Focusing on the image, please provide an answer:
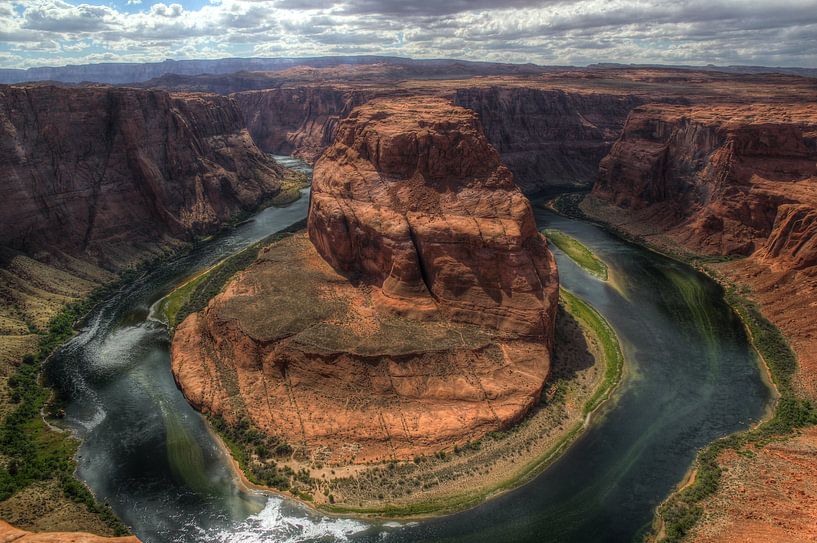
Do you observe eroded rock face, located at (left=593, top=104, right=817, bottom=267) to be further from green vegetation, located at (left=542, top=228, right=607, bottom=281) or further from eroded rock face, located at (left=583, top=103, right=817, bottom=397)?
green vegetation, located at (left=542, top=228, right=607, bottom=281)

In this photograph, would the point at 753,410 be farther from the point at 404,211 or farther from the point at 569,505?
the point at 404,211

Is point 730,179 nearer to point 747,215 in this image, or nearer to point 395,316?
point 747,215

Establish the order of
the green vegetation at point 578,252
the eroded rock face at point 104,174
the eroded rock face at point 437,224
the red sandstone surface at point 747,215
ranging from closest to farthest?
the red sandstone surface at point 747,215
the eroded rock face at point 437,224
the eroded rock face at point 104,174
the green vegetation at point 578,252

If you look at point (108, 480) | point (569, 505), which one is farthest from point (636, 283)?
point (108, 480)

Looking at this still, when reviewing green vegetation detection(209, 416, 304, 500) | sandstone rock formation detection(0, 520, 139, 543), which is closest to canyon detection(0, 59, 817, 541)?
green vegetation detection(209, 416, 304, 500)

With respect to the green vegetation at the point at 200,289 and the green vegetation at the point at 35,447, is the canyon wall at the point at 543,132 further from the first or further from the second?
the green vegetation at the point at 35,447

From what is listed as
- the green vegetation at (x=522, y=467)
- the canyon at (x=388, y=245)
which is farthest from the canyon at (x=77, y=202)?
the green vegetation at (x=522, y=467)

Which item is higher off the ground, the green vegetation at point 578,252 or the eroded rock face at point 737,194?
the eroded rock face at point 737,194

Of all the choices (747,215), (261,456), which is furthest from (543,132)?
(261,456)
